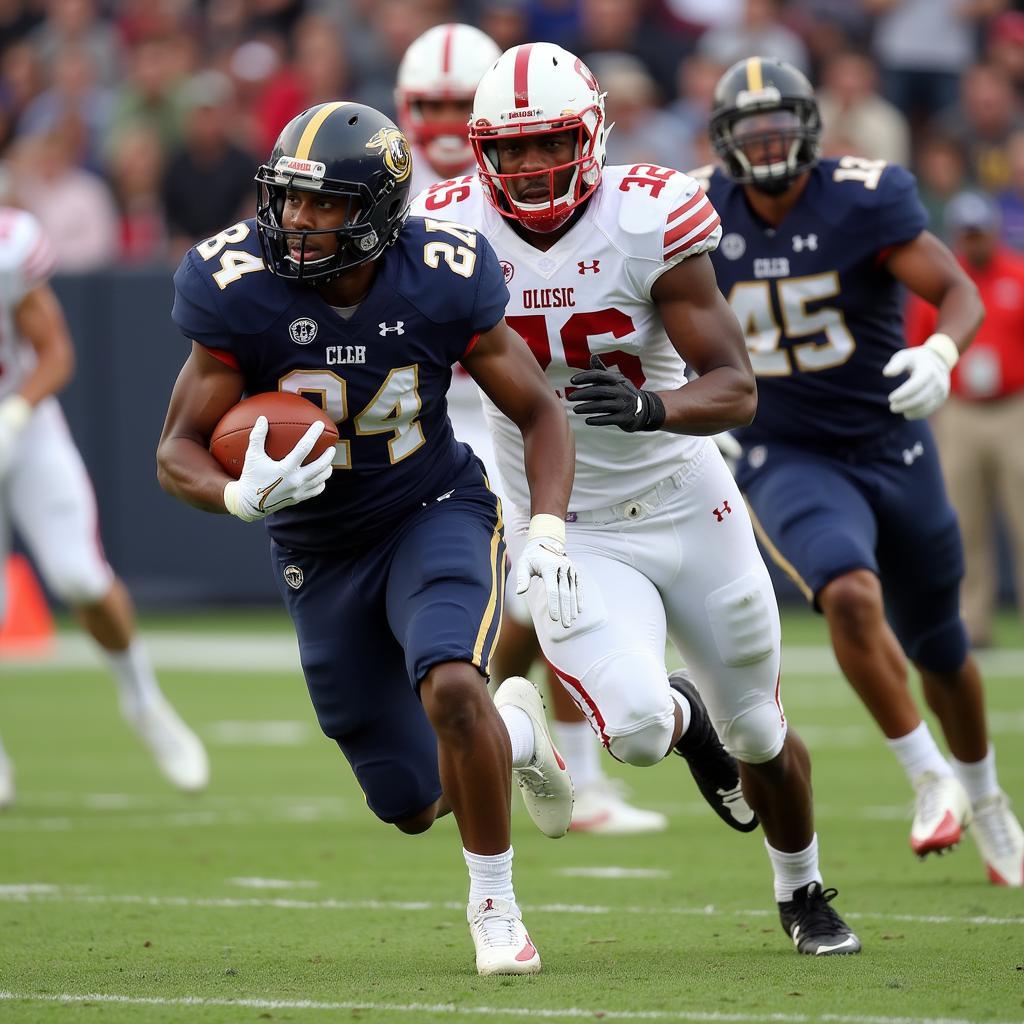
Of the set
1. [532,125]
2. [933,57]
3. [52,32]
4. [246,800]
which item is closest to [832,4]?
[933,57]

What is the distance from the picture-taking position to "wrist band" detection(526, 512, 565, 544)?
3.79 meters

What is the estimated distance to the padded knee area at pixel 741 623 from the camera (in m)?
4.05

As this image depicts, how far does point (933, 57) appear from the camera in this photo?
39.3 feet

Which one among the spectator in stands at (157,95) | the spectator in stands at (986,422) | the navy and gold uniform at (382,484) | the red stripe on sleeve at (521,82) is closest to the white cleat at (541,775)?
the navy and gold uniform at (382,484)

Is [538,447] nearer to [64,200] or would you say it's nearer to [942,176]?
[942,176]

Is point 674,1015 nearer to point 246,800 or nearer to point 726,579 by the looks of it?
point 726,579

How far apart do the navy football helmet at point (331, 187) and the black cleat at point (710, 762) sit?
1220 mm

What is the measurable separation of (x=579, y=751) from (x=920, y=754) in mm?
1441

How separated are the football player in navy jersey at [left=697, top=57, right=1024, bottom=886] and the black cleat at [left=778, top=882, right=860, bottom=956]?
34.1 inches

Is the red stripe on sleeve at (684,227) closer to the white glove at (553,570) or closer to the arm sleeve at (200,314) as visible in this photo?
the white glove at (553,570)

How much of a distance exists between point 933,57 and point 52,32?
5.41 m

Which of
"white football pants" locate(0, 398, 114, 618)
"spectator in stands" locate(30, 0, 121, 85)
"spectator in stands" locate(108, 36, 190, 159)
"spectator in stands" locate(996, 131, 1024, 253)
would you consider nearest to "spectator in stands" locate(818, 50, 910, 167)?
"spectator in stands" locate(996, 131, 1024, 253)

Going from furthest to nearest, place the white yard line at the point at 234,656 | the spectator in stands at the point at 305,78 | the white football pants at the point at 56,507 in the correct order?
the spectator in stands at the point at 305,78 → the white yard line at the point at 234,656 → the white football pants at the point at 56,507

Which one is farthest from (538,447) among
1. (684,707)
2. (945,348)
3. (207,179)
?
(207,179)
